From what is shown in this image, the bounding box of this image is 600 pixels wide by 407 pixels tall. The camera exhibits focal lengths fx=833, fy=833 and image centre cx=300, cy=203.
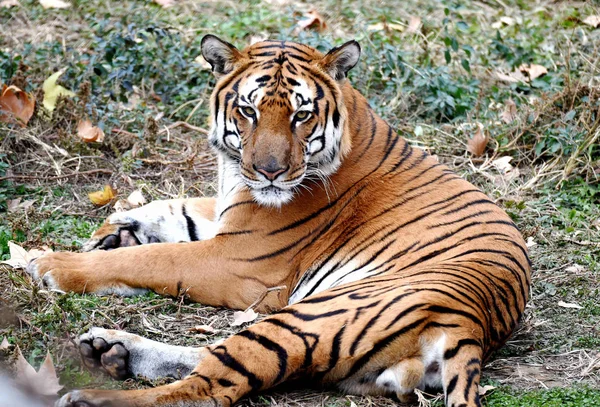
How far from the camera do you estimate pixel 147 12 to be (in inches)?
273

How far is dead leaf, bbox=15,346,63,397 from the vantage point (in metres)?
2.90

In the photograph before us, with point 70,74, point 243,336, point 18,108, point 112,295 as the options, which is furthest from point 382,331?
point 70,74

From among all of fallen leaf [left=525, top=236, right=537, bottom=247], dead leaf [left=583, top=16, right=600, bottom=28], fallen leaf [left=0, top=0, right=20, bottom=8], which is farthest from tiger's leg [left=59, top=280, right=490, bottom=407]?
fallen leaf [left=0, top=0, right=20, bottom=8]

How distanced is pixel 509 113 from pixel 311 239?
2511mm

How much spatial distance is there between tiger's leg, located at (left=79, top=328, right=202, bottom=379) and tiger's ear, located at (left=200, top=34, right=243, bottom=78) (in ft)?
4.85

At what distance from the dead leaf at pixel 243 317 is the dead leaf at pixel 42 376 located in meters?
0.94

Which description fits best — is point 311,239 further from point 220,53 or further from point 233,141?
point 220,53

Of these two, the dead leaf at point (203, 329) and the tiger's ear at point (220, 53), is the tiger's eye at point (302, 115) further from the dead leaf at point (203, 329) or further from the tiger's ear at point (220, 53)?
the dead leaf at point (203, 329)

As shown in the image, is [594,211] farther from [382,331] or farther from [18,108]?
[18,108]

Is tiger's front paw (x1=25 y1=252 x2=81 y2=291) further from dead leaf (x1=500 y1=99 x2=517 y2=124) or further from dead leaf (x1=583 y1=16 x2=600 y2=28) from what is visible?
dead leaf (x1=583 y1=16 x2=600 y2=28)

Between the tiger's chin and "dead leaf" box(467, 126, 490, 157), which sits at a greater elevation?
the tiger's chin

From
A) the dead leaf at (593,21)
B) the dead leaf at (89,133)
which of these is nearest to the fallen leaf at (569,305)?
the dead leaf at (89,133)

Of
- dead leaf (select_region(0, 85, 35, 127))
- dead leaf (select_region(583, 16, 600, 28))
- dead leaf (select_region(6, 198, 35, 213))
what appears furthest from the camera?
dead leaf (select_region(583, 16, 600, 28))

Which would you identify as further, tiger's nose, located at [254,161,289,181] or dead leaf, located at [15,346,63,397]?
tiger's nose, located at [254,161,289,181]
